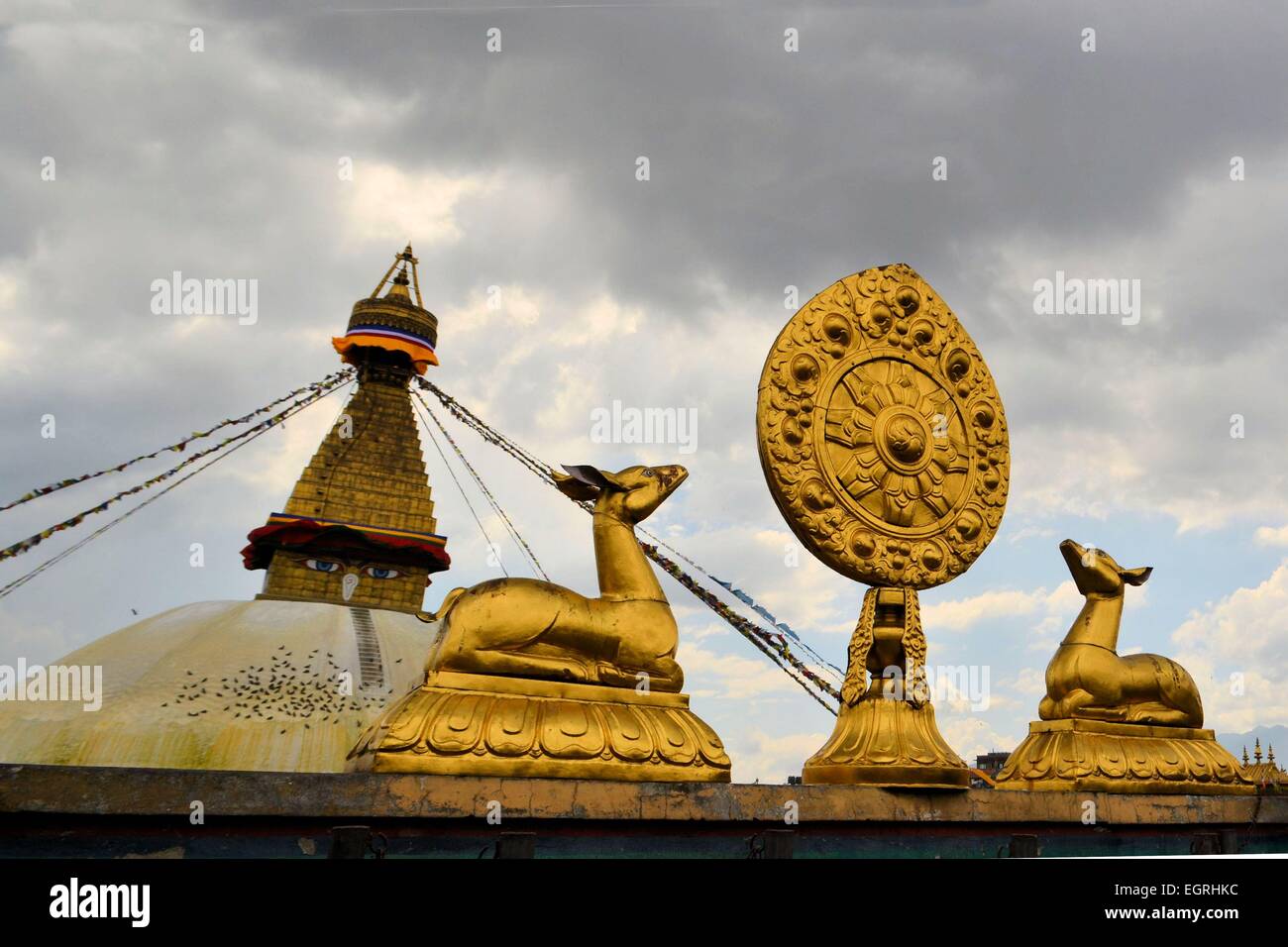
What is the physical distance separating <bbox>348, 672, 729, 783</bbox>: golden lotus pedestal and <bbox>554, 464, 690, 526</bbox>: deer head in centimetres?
126

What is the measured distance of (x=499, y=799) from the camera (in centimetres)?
502

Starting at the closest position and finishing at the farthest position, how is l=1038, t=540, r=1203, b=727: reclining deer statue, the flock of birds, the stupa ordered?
l=1038, t=540, r=1203, b=727: reclining deer statue → the stupa → the flock of birds

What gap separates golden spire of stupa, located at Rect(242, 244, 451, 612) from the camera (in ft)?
66.7

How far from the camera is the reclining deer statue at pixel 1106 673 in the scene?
727cm

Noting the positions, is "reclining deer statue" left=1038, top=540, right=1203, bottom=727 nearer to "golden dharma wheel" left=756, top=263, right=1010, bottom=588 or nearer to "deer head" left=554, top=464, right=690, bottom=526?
"golden dharma wheel" left=756, top=263, right=1010, bottom=588

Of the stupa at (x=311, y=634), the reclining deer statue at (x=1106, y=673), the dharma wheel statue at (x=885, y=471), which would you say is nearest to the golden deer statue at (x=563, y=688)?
the dharma wheel statue at (x=885, y=471)

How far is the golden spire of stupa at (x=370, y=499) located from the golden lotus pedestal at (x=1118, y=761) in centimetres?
1536

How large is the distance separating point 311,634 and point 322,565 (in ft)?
11.9

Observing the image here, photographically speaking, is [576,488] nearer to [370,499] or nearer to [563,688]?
[563,688]

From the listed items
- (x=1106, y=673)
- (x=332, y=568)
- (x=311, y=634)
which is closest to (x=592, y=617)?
(x=1106, y=673)

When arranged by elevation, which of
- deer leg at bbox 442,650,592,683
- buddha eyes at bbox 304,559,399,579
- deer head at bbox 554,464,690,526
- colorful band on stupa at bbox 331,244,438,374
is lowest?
deer leg at bbox 442,650,592,683

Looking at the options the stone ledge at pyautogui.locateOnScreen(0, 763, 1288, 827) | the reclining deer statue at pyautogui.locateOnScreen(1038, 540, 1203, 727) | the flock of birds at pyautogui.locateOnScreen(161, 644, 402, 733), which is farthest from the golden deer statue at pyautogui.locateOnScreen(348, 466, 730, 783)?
the flock of birds at pyautogui.locateOnScreen(161, 644, 402, 733)

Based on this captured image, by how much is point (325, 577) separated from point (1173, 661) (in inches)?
673
